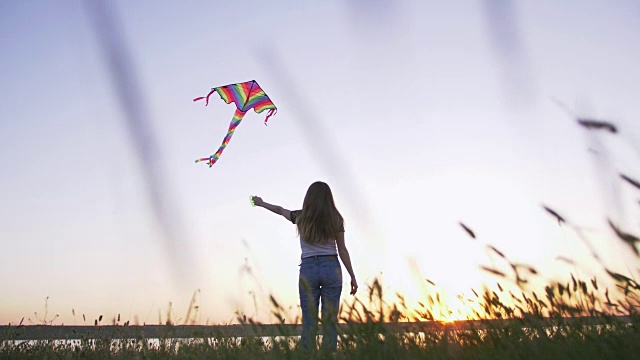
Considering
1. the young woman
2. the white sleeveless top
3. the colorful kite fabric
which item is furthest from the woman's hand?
the colorful kite fabric

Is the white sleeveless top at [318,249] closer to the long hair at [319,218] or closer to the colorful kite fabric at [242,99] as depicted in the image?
the long hair at [319,218]

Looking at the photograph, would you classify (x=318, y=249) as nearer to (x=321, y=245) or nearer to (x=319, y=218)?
(x=321, y=245)

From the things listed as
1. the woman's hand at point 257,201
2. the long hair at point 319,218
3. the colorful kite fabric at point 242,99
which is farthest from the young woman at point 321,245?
the colorful kite fabric at point 242,99

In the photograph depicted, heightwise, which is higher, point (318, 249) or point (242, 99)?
point (242, 99)

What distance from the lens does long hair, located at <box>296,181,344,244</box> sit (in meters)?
→ 7.55

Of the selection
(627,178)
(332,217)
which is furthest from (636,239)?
(332,217)

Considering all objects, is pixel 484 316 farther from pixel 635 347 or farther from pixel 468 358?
pixel 635 347

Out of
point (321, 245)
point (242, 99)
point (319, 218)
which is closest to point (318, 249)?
point (321, 245)

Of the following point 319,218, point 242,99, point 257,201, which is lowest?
point 319,218

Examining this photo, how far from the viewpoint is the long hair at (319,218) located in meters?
7.55

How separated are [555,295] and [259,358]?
1637 millimetres

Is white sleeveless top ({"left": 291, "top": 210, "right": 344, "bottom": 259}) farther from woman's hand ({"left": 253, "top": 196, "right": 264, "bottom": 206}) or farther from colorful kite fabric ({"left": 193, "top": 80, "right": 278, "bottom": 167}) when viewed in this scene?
colorful kite fabric ({"left": 193, "top": 80, "right": 278, "bottom": 167})

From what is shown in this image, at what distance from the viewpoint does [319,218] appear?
24.9 feet

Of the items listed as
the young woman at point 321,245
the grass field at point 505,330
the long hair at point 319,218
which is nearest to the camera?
the grass field at point 505,330
